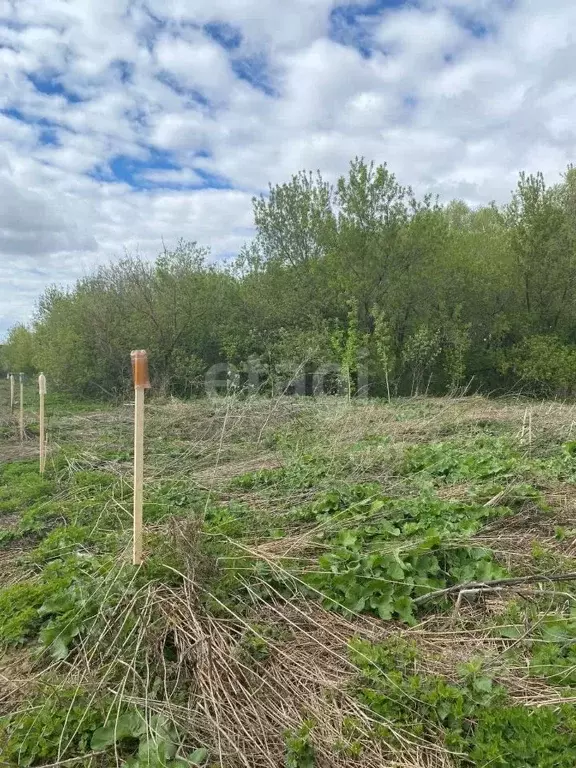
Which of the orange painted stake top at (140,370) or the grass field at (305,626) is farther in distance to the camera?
the orange painted stake top at (140,370)

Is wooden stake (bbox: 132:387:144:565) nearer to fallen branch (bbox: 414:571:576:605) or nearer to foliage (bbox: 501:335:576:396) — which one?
fallen branch (bbox: 414:571:576:605)

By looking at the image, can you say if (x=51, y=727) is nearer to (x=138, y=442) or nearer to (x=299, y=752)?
(x=299, y=752)

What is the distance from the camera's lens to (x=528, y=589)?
2934 millimetres

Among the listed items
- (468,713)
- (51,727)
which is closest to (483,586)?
(468,713)

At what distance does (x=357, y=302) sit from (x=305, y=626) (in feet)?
46.3

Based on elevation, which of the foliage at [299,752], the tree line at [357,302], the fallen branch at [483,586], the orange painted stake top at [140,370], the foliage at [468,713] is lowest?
the foliage at [299,752]

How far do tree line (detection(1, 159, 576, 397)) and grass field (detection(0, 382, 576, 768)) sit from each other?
36.9 ft

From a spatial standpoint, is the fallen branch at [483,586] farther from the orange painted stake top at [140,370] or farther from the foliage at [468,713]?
the orange painted stake top at [140,370]

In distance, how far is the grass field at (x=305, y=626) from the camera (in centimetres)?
214

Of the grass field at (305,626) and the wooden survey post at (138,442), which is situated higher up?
the wooden survey post at (138,442)

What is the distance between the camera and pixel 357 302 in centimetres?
1630

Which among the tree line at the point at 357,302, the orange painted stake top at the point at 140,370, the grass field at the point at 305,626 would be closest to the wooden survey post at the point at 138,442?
the orange painted stake top at the point at 140,370

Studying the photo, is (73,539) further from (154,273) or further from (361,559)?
(154,273)

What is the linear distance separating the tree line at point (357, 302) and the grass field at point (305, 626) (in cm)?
1125
